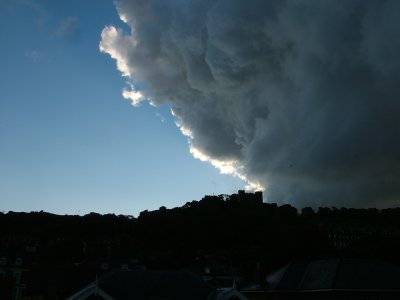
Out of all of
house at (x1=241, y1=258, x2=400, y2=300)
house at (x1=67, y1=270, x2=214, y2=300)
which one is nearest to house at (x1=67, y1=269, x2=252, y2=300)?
house at (x1=67, y1=270, x2=214, y2=300)

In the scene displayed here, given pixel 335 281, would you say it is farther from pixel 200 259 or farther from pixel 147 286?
pixel 200 259

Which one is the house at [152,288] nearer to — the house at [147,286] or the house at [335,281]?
the house at [147,286]

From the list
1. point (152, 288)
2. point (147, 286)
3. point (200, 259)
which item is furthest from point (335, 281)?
point (200, 259)

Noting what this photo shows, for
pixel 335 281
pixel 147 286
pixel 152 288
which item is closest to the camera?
pixel 152 288

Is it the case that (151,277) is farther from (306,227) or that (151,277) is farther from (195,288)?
(306,227)

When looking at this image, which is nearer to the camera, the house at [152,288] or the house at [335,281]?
the house at [152,288]

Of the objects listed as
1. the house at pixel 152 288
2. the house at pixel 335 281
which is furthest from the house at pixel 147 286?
the house at pixel 335 281

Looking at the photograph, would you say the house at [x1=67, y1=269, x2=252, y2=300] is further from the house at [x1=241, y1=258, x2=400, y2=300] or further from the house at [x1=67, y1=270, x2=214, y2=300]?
the house at [x1=241, y1=258, x2=400, y2=300]

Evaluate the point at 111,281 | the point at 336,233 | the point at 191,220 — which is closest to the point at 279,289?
the point at 111,281

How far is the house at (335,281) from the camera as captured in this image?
146ft

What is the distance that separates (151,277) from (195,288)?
3848mm

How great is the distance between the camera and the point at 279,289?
161 feet

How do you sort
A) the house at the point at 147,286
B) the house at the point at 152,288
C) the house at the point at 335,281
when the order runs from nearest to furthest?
Result: the house at the point at 147,286, the house at the point at 152,288, the house at the point at 335,281

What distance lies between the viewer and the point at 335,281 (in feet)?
147
